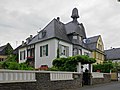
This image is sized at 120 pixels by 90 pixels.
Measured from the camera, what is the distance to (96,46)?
48406 millimetres

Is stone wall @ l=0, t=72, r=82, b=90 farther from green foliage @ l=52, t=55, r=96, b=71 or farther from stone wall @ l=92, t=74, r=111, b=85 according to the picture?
stone wall @ l=92, t=74, r=111, b=85


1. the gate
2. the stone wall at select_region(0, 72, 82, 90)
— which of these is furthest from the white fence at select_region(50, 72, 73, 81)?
the gate

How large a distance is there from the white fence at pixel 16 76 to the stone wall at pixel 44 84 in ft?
0.73

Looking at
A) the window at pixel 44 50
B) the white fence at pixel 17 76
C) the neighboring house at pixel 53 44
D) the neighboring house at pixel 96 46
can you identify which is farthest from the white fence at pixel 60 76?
the neighboring house at pixel 96 46

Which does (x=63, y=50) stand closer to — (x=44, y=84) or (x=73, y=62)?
(x=73, y=62)

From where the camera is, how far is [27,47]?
3884 centimetres

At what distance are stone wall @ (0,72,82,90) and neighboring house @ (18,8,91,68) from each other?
1239cm

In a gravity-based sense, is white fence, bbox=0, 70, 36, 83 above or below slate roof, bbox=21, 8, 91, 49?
below

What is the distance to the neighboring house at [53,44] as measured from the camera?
3297 cm

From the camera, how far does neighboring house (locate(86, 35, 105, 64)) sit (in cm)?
4775

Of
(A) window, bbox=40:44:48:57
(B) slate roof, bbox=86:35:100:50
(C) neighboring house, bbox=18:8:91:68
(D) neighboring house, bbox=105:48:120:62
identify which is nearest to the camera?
(C) neighboring house, bbox=18:8:91:68

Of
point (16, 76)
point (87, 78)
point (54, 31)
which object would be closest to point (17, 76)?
point (16, 76)

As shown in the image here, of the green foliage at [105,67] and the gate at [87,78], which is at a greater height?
the green foliage at [105,67]

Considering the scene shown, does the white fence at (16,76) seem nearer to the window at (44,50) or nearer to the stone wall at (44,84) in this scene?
the stone wall at (44,84)
